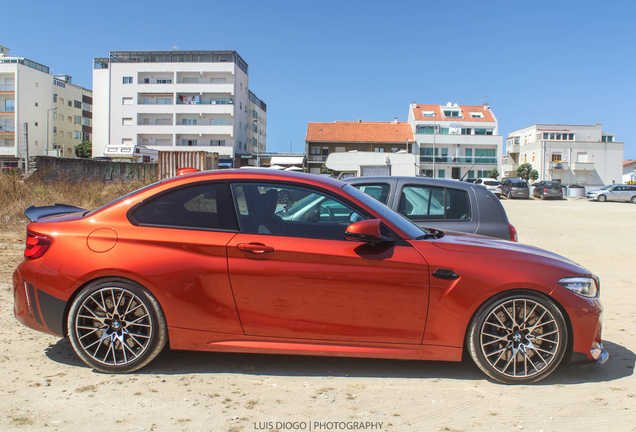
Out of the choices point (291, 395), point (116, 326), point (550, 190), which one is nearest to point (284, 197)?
point (291, 395)

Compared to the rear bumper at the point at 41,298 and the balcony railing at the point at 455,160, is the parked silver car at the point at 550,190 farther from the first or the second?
the rear bumper at the point at 41,298

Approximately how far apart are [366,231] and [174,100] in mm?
72871

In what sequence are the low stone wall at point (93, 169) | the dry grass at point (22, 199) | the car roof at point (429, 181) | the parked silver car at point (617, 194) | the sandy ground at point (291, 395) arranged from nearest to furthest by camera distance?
the sandy ground at point (291, 395)
the car roof at point (429, 181)
the dry grass at point (22, 199)
the low stone wall at point (93, 169)
the parked silver car at point (617, 194)

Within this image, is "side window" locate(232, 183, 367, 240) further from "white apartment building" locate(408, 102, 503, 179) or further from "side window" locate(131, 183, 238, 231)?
"white apartment building" locate(408, 102, 503, 179)

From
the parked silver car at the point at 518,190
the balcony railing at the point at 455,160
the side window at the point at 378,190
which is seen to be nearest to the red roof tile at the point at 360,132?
the balcony railing at the point at 455,160

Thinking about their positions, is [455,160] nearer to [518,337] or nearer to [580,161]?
[580,161]

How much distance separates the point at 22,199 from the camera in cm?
1342

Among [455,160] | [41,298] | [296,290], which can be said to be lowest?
[41,298]

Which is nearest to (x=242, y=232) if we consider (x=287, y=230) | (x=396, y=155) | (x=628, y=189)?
(x=287, y=230)

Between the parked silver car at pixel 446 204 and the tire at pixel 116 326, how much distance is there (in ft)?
10.7

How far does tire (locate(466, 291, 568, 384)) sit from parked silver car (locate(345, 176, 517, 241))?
88.4 inches

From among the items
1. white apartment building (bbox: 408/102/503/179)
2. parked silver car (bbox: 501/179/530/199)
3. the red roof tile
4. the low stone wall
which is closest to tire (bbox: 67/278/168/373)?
the low stone wall

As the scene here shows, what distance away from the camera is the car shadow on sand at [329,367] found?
3781 millimetres

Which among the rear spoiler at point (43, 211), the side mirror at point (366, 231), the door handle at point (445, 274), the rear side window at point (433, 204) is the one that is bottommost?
the door handle at point (445, 274)
